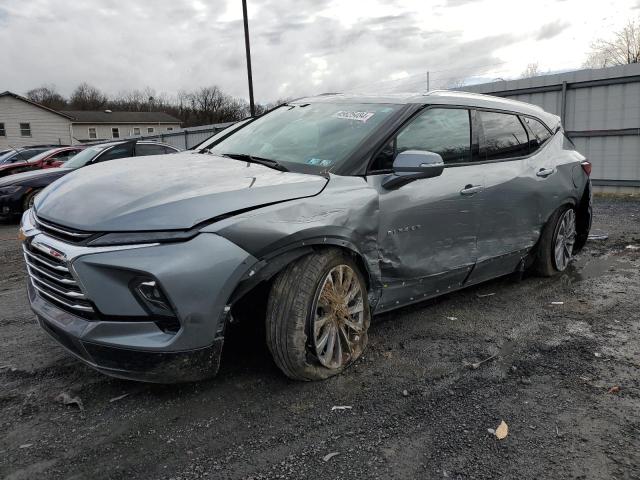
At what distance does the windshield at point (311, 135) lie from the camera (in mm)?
3379

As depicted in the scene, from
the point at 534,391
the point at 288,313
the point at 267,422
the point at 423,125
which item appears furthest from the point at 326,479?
the point at 423,125

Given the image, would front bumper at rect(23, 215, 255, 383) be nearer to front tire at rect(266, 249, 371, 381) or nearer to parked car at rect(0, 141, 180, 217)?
front tire at rect(266, 249, 371, 381)

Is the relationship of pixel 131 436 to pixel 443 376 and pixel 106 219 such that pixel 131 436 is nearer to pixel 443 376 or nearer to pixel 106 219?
pixel 106 219

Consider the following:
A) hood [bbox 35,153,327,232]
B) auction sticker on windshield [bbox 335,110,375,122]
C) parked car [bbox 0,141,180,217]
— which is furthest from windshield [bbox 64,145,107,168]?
auction sticker on windshield [bbox 335,110,375,122]

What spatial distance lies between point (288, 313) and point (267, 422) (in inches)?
22.2

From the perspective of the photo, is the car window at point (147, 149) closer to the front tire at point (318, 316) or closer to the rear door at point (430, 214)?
the rear door at point (430, 214)

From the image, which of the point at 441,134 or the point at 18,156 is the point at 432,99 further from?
the point at 18,156

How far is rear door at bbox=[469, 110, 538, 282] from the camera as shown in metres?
4.13

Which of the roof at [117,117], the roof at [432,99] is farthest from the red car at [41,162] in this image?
the roof at [117,117]

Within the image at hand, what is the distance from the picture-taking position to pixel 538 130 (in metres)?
4.99

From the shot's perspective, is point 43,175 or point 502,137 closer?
Result: point 502,137

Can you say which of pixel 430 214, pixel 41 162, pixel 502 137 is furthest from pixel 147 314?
pixel 41 162

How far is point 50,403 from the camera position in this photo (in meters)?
2.81

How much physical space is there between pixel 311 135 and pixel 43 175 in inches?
345
